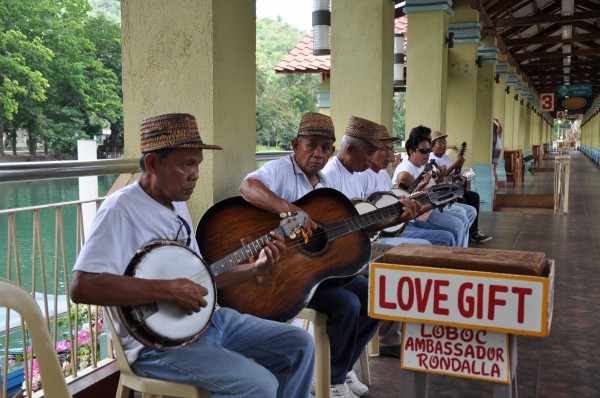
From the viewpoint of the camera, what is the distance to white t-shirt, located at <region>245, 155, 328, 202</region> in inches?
116

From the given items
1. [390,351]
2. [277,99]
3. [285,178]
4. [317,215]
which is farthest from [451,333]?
[277,99]

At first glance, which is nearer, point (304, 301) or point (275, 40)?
point (304, 301)

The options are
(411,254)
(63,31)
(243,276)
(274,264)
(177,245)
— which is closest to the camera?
(177,245)

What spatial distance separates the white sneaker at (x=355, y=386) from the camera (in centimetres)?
300

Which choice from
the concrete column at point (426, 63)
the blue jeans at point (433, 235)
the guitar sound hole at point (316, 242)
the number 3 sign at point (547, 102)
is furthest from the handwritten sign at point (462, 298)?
the number 3 sign at point (547, 102)

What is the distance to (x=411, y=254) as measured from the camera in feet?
6.59

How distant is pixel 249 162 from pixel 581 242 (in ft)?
18.2

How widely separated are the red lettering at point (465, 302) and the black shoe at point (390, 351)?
5.95 ft

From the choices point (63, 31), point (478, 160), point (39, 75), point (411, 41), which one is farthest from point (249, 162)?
point (63, 31)

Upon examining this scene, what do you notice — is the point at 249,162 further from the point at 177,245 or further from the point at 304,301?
the point at 177,245

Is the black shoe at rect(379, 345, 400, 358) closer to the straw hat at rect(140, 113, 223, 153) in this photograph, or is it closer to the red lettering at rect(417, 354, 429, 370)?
the red lettering at rect(417, 354, 429, 370)

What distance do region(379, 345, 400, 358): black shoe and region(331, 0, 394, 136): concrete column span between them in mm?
2458

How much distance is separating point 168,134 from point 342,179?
176 cm

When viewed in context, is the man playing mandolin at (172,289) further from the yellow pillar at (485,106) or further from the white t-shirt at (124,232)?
the yellow pillar at (485,106)
